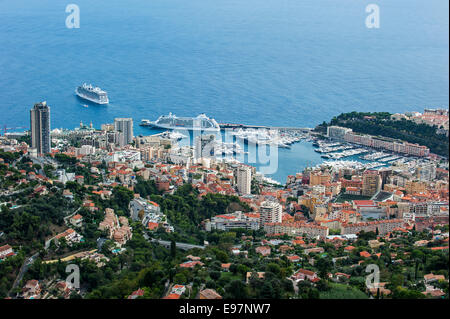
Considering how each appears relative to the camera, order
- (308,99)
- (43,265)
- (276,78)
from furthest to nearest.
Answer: (276,78)
(308,99)
(43,265)

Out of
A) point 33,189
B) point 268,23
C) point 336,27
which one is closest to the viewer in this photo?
point 33,189

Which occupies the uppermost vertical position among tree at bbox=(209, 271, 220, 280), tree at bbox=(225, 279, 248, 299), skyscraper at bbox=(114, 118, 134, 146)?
tree at bbox=(225, 279, 248, 299)

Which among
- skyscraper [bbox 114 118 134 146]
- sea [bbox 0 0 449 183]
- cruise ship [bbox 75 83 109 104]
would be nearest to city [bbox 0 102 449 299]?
skyscraper [bbox 114 118 134 146]

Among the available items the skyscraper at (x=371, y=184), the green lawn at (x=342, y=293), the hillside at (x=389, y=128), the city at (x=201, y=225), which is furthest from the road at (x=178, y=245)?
the hillside at (x=389, y=128)

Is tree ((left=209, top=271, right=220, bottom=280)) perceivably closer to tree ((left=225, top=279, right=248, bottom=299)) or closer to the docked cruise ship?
tree ((left=225, top=279, right=248, bottom=299))

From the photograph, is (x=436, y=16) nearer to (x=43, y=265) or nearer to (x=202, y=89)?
(x=202, y=89)
